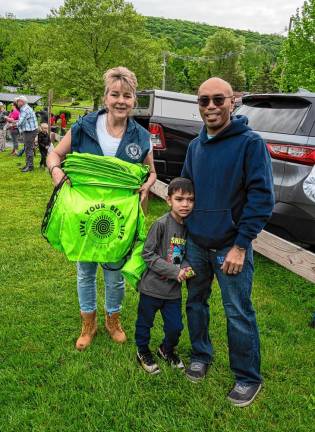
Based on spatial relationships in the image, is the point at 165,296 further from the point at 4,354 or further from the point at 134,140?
Answer: the point at 4,354

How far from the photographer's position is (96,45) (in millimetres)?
39562

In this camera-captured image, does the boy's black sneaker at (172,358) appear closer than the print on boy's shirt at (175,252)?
No

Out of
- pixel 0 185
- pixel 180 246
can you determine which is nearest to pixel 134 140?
pixel 180 246

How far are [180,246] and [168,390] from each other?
3.07ft

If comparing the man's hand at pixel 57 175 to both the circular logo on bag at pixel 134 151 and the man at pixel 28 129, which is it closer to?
the circular logo on bag at pixel 134 151

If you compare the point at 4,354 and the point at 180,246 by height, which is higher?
the point at 180,246

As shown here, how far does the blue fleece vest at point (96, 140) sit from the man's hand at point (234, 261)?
100cm

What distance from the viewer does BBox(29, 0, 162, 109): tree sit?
3716 centimetres

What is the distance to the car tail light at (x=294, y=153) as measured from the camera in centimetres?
384

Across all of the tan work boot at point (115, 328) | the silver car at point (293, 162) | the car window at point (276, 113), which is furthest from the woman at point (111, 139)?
the car window at point (276, 113)

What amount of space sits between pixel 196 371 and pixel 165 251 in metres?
0.85

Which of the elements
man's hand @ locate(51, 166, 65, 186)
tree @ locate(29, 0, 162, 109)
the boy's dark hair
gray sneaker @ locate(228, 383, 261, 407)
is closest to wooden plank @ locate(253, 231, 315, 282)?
gray sneaker @ locate(228, 383, 261, 407)

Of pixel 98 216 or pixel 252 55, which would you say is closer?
pixel 98 216

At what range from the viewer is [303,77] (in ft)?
67.7
